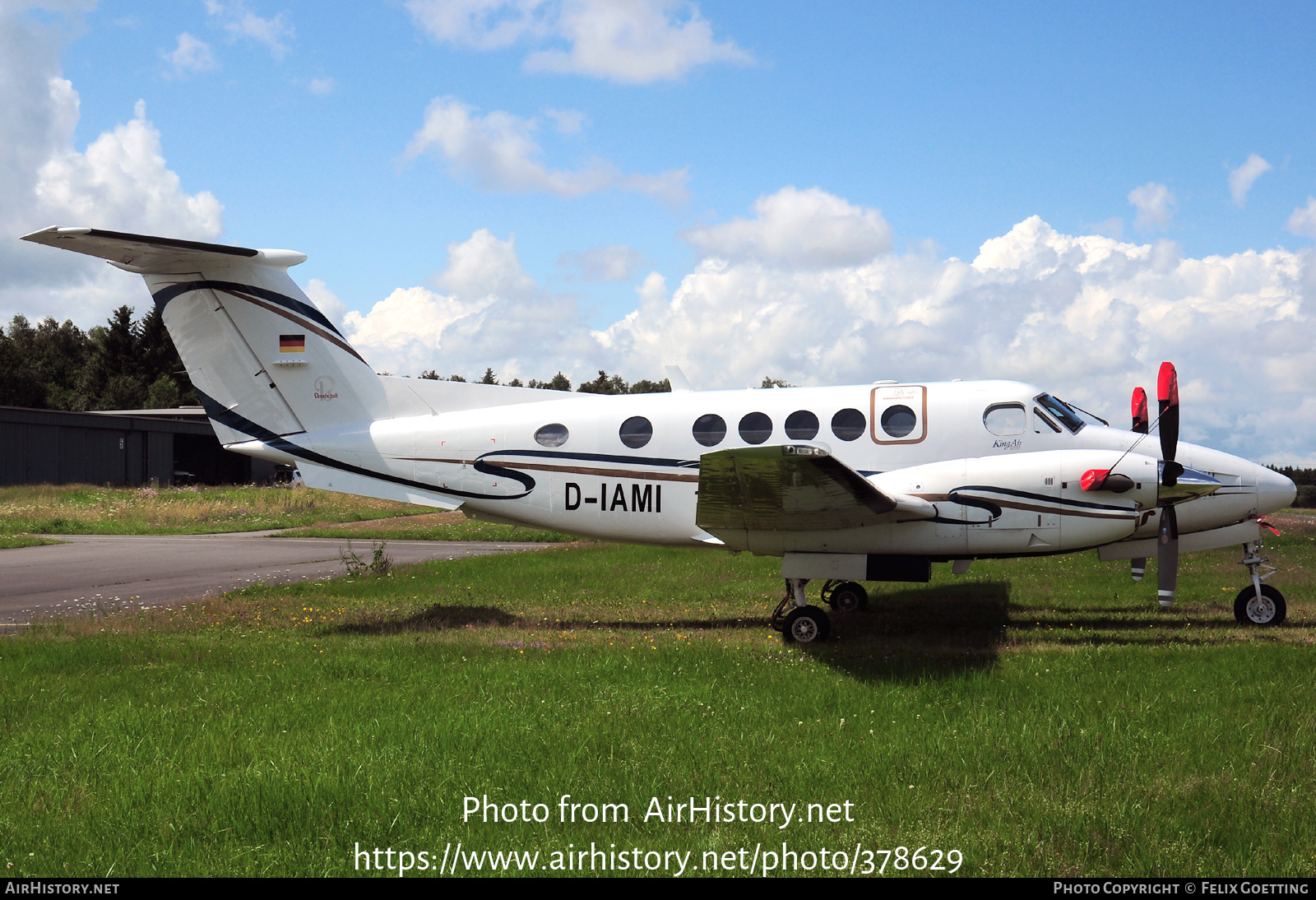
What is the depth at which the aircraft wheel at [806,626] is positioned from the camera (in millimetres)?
10406

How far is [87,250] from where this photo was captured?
11.0 metres

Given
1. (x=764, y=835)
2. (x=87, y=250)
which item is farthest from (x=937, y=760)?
(x=87, y=250)

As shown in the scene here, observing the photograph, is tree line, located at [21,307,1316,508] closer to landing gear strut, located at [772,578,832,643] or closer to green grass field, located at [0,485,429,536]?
green grass field, located at [0,485,429,536]

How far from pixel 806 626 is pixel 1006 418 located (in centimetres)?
359

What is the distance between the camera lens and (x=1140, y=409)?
39.6 ft

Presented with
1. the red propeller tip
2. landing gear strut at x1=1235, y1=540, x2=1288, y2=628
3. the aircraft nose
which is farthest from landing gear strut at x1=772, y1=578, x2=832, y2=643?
the aircraft nose

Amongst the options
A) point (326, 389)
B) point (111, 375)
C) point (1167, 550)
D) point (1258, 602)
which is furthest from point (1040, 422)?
point (111, 375)

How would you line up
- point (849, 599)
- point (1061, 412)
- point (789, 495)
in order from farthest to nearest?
point (849, 599) < point (1061, 412) < point (789, 495)

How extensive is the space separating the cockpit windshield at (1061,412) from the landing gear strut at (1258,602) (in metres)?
2.51

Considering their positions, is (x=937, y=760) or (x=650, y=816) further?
(x=937, y=760)

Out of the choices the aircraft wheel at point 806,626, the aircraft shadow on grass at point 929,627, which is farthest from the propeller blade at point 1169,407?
the aircraft wheel at point 806,626

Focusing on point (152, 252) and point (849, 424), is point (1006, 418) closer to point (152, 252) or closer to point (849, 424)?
point (849, 424)
